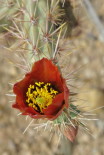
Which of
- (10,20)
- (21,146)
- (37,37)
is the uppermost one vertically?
(10,20)

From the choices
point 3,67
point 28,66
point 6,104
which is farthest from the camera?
point 3,67

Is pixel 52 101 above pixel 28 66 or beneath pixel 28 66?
beneath

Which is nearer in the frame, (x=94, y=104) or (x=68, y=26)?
(x=68, y=26)

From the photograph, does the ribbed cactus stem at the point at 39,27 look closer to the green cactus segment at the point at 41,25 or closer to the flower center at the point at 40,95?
the green cactus segment at the point at 41,25

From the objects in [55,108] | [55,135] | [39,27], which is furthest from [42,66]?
[55,135]

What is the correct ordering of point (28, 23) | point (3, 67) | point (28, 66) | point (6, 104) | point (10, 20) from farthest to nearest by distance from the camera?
1. point (3, 67)
2. point (6, 104)
3. point (10, 20)
4. point (28, 23)
5. point (28, 66)

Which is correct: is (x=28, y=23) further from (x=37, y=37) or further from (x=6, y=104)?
(x=6, y=104)

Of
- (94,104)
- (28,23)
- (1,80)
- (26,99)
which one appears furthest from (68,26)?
(1,80)

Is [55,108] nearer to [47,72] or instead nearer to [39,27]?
[47,72]

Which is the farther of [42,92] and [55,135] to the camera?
[55,135]
